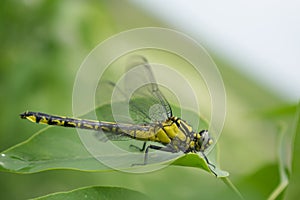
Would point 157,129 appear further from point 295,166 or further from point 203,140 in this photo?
point 295,166

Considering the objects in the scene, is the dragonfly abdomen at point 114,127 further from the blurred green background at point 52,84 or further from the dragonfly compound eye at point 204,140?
the blurred green background at point 52,84

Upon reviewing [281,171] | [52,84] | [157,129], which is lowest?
[281,171]

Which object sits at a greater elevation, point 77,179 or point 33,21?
point 33,21

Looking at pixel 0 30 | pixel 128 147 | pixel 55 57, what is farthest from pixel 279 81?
pixel 128 147

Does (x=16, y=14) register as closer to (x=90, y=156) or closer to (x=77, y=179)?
(x=77, y=179)

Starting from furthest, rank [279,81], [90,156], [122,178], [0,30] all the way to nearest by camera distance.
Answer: [279,81], [0,30], [122,178], [90,156]

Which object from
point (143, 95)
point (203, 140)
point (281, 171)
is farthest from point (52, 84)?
point (281, 171)

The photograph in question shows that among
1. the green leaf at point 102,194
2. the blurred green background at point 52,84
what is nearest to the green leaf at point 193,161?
the green leaf at point 102,194

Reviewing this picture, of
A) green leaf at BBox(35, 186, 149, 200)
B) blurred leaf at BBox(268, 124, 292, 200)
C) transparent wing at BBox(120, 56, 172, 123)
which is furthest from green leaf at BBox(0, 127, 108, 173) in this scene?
blurred leaf at BBox(268, 124, 292, 200)
